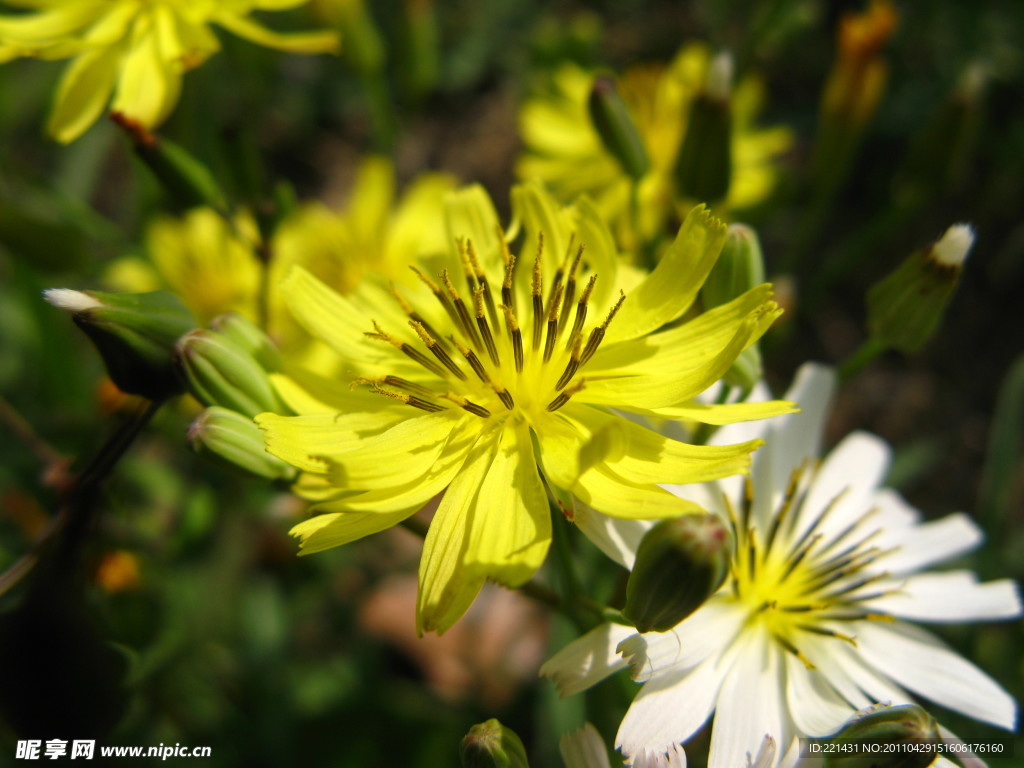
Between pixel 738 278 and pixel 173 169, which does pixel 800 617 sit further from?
pixel 173 169

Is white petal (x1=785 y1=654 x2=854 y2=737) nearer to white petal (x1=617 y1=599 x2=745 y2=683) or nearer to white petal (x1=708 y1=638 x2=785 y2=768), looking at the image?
white petal (x1=708 y1=638 x2=785 y2=768)

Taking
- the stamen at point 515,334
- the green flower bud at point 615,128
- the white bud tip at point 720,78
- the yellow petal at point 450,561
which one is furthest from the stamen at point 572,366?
the white bud tip at point 720,78

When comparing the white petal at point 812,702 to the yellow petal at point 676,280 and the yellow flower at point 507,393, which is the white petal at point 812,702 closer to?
the yellow flower at point 507,393

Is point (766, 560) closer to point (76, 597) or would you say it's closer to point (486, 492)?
point (486, 492)

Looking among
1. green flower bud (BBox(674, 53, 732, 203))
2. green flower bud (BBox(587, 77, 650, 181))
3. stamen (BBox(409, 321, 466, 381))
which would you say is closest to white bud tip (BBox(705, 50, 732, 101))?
green flower bud (BBox(674, 53, 732, 203))

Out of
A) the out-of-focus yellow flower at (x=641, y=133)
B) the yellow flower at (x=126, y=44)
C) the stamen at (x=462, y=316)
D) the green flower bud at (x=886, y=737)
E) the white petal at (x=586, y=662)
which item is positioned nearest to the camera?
the green flower bud at (x=886, y=737)

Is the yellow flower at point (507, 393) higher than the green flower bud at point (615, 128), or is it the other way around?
the green flower bud at point (615, 128)

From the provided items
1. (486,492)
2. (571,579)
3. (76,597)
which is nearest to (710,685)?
(571,579)
